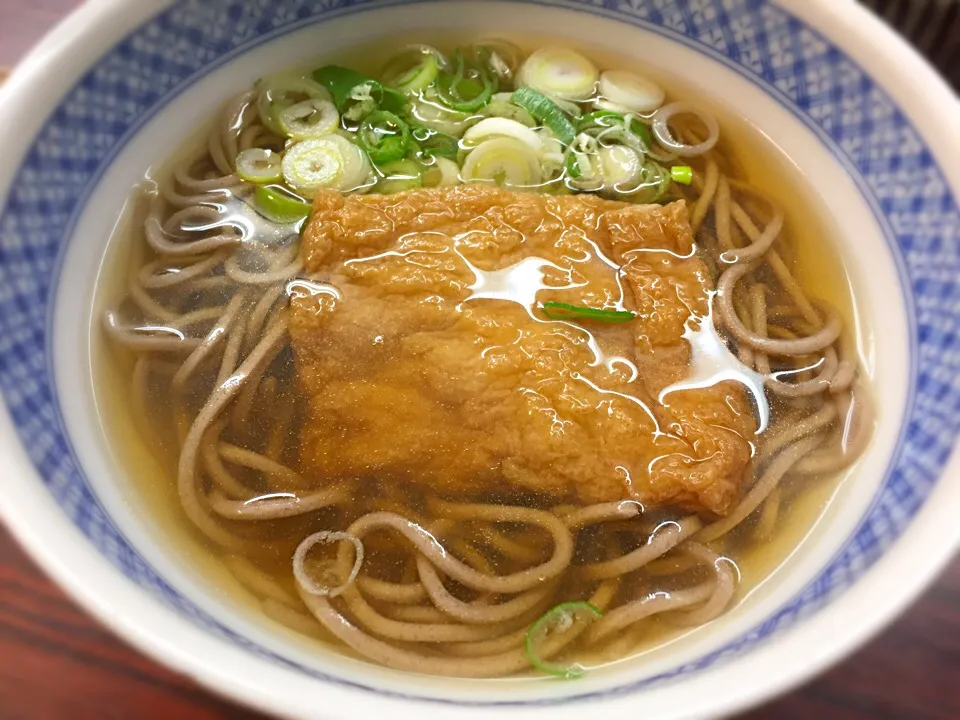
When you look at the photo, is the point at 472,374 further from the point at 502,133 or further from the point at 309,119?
the point at 309,119

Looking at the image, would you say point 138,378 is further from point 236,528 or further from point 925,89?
point 925,89

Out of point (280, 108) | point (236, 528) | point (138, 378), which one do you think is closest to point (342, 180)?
point (280, 108)

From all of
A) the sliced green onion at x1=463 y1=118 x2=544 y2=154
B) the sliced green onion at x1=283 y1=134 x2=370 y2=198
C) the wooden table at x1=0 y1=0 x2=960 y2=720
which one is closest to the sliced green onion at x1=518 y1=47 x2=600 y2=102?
the sliced green onion at x1=463 y1=118 x2=544 y2=154

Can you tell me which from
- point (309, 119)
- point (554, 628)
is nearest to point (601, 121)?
point (309, 119)

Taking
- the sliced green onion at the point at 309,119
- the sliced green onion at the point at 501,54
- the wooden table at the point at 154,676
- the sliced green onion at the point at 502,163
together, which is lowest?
the wooden table at the point at 154,676

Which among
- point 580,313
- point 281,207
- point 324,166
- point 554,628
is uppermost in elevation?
point 580,313

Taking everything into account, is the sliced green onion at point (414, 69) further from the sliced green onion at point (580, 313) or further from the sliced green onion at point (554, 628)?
the sliced green onion at point (554, 628)

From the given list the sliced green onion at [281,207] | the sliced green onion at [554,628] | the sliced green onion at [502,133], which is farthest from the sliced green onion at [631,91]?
the sliced green onion at [554,628]
